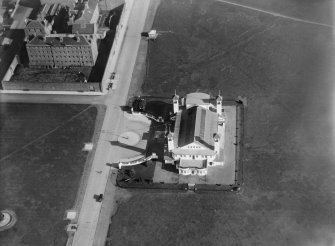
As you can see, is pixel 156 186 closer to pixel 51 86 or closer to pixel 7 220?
pixel 7 220

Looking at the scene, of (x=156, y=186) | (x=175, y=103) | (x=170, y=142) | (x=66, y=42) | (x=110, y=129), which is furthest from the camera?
(x=66, y=42)

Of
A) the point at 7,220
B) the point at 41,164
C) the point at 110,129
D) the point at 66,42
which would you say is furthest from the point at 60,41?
the point at 7,220

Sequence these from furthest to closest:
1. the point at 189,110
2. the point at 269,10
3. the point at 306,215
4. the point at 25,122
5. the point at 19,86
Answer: the point at 269,10
the point at 19,86
the point at 25,122
the point at 189,110
the point at 306,215

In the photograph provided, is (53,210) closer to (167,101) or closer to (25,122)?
(25,122)

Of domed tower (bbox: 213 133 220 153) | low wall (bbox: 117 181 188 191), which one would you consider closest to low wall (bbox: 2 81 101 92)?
low wall (bbox: 117 181 188 191)

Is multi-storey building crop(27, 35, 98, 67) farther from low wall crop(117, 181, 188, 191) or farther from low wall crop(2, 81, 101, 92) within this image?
low wall crop(117, 181, 188, 191)

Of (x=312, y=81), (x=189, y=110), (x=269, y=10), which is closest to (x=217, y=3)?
(x=269, y=10)
